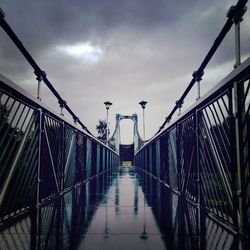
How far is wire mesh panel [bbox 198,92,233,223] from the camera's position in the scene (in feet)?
11.9

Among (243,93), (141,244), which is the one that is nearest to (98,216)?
(141,244)

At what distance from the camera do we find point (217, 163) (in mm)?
3971

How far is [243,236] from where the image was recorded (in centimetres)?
302

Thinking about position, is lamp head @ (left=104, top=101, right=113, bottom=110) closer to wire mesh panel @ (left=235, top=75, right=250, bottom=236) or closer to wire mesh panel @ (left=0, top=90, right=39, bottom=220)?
wire mesh panel @ (left=0, top=90, right=39, bottom=220)

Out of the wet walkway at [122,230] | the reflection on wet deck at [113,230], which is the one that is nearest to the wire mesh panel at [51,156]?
the reflection on wet deck at [113,230]

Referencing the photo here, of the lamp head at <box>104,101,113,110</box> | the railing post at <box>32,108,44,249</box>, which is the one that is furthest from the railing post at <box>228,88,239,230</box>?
the lamp head at <box>104,101,113,110</box>

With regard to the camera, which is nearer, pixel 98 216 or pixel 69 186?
pixel 98 216

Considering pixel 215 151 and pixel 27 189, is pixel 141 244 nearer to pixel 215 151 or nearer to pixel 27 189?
pixel 215 151

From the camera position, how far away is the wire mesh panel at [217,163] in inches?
143

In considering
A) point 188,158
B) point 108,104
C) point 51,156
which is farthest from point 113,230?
point 108,104

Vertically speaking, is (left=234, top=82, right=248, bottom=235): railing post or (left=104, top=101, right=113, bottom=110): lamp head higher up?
(left=104, top=101, right=113, bottom=110): lamp head

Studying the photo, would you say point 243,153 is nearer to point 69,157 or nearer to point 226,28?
point 226,28

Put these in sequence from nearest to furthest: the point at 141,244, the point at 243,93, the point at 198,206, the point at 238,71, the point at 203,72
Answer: the point at 141,244 → the point at 238,71 → the point at 243,93 → the point at 203,72 → the point at 198,206

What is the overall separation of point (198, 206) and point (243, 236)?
1852 mm
